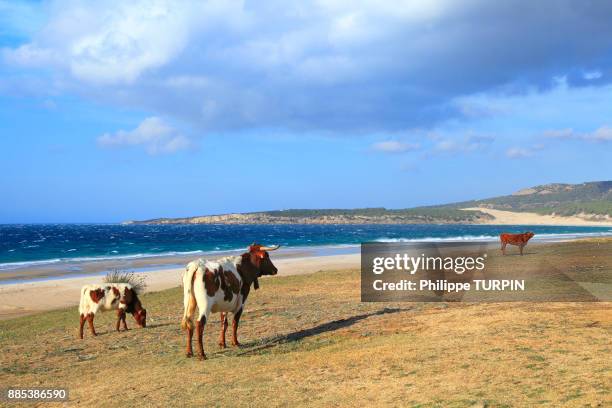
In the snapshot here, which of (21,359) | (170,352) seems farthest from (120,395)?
(21,359)

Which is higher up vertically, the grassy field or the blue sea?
the grassy field

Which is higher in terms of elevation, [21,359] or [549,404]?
[549,404]

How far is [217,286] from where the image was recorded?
12.0 m

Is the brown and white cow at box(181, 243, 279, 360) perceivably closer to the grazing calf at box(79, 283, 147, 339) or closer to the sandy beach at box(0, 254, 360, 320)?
the grazing calf at box(79, 283, 147, 339)

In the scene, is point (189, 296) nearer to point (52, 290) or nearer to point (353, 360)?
point (353, 360)

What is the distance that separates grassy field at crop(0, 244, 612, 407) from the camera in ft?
25.6

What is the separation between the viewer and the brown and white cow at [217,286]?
11.7 metres

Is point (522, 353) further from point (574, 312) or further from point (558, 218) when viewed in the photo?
point (558, 218)

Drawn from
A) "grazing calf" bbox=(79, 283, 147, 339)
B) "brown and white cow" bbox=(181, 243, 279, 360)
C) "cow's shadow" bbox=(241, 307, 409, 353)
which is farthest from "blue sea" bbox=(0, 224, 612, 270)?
"cow's shadow" bbox=(241, 307, 409, 353)

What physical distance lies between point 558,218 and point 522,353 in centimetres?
20951

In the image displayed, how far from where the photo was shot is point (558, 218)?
19875cm

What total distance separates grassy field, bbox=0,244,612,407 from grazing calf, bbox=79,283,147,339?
0.65m

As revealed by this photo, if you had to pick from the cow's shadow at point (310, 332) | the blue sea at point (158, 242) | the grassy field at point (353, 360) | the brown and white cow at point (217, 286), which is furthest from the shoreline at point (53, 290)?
the blue sea at point (158, 242)

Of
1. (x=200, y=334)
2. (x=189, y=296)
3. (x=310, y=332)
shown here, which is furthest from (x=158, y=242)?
(x=200, y=334)
